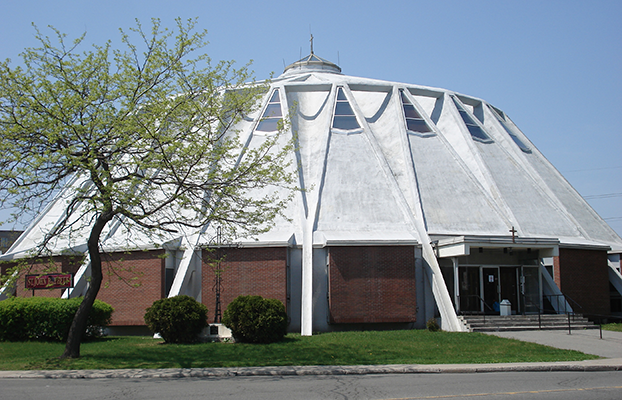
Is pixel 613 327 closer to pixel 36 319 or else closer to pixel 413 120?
pixel 413 120

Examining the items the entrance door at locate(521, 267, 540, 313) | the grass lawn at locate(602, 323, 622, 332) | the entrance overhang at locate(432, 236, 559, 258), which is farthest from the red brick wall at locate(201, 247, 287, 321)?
the grass lawn at locate(602, 323, 622, 332)

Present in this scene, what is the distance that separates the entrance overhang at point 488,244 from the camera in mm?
20031

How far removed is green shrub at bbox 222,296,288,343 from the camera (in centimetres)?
1634

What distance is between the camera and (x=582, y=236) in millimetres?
24547

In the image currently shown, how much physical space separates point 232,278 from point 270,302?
140 inches

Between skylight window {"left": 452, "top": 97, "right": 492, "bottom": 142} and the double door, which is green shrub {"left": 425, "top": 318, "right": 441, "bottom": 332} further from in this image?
skylight window {"left": 452, "top": 97, "right": 492, "bottom": 142}

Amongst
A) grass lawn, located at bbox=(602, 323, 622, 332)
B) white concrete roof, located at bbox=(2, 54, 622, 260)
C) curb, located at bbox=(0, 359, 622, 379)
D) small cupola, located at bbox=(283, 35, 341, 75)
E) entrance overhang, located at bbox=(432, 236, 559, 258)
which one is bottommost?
grass lawn, located at bbox=(602, 323, 622, 332)

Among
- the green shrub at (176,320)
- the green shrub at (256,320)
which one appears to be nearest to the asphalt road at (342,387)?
the green shrub at (256,320)

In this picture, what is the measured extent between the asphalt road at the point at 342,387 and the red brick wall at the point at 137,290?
367 inches

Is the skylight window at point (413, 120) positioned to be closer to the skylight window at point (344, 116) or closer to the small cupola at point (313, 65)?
the skylight window at point (344, 116)

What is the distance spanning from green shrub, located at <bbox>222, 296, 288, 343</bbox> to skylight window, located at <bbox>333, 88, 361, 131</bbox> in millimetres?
12966

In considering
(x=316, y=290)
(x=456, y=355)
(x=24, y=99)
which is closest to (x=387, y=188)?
(x=316, y=290)

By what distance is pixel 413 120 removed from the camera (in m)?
28.5

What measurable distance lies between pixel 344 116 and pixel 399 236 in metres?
9.19
